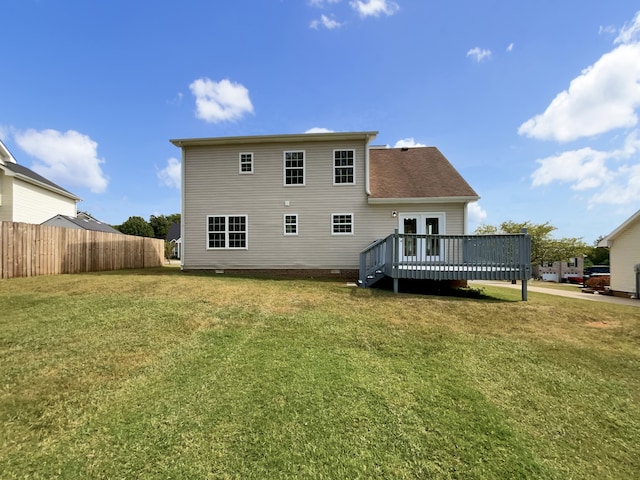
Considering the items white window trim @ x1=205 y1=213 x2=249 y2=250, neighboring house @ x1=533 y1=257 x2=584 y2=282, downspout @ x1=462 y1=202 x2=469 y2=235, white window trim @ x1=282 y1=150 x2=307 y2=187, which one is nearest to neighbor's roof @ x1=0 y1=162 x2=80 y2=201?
white window trim @ x1=205 y1=213 x2=249 y2=250

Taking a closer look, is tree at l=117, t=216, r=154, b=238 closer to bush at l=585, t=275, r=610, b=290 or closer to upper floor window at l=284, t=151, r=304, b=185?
upper floor window at l=284, t=151, r=304, b=185

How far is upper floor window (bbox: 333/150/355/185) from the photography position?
13039 mm

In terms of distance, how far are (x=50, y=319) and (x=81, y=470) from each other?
467 centimetres

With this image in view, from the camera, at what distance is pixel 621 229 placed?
1327 cm

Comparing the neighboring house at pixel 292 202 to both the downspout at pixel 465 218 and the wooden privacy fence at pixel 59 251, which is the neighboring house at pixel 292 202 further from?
the wooden privacy fence at pixel 59 251

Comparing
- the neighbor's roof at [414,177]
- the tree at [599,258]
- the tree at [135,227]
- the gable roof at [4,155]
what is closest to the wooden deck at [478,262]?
the neighbor's roof at [414,177]

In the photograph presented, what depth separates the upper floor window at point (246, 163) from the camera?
13.3 meters

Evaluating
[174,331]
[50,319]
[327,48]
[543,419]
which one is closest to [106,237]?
[50,319]

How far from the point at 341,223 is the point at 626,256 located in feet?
42.0

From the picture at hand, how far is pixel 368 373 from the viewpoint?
13.0 feet

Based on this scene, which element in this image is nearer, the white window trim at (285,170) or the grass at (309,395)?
the grass at (309,395)

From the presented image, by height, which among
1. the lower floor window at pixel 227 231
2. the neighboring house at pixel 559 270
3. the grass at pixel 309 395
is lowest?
the neighboring house at pixel 559 270

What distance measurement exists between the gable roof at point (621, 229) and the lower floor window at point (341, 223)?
1205 centimetres

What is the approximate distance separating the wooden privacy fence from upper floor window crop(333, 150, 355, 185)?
11603 millimetres
